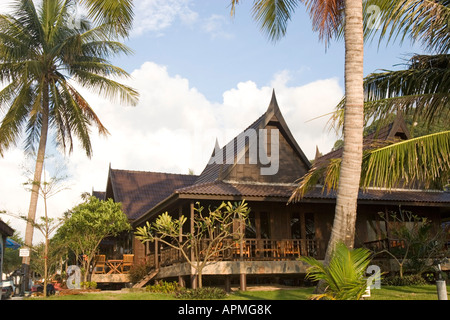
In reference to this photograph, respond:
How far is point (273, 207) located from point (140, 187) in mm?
10739

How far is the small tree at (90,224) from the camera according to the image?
20094 millimetres

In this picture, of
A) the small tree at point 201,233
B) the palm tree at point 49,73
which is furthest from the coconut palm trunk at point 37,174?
the small tree at point 201,233

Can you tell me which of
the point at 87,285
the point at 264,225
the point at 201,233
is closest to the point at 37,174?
the point at 87,285

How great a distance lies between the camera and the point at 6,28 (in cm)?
2023

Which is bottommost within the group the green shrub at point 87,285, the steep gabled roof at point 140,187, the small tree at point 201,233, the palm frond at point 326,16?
the green shrub at point 87,285

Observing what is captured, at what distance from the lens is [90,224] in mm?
19938

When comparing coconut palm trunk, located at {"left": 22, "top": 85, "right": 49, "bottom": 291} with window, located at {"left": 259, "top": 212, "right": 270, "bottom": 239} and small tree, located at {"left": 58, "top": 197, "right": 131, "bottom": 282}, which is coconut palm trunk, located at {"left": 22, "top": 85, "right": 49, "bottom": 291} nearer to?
small tree, located at {"left": 58, "top": 197, "right": 131, "bottom": 282}

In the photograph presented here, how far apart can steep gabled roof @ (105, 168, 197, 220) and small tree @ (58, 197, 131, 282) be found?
3.56 meters

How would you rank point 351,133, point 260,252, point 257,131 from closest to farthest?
point 351,133
point 260,252
point 257,131

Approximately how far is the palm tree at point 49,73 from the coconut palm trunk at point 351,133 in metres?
13.1

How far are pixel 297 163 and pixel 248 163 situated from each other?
2217 mm

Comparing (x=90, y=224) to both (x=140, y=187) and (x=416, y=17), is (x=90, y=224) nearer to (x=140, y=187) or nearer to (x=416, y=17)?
(x=140, y=187)

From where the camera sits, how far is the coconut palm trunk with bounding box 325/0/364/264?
9102mm

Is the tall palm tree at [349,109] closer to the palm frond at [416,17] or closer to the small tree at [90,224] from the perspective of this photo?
the palm frond at [416,17]
